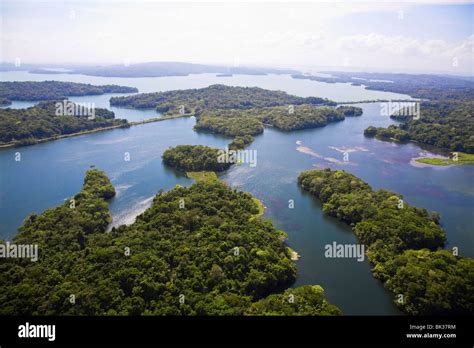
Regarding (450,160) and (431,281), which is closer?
(431,281)

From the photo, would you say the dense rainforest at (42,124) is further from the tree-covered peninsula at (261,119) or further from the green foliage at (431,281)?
the green foliage at (431,281)

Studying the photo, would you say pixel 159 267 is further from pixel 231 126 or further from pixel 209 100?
pixel 209 100

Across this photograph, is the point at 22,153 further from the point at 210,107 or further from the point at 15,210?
the point at 210,107

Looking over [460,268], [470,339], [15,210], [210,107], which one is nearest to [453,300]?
[460,268]

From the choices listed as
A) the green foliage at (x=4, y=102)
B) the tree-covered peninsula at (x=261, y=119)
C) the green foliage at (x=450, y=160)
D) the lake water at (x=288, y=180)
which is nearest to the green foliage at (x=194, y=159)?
the lake water at (x=288, y=180)

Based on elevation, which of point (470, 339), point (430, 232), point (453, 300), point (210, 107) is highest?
point (210, 107)

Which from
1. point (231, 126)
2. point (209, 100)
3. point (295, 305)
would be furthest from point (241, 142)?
point (209, 100)
